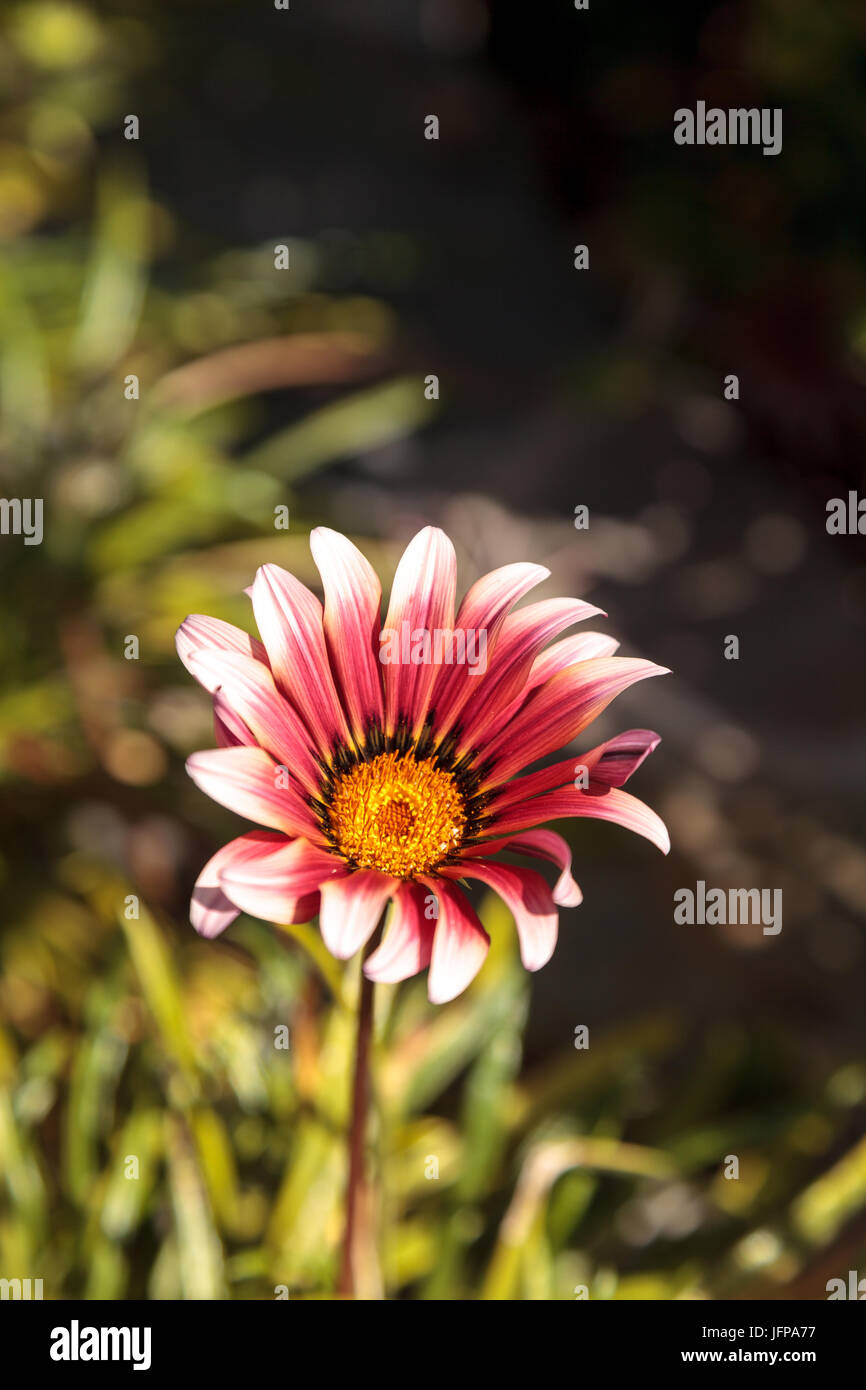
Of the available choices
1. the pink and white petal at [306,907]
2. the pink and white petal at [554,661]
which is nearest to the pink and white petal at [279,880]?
the pink and white petal at [306,907]

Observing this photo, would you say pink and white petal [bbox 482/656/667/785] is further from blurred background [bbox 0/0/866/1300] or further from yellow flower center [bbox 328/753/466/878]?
blurred background [bbox 0/0/866/1300]

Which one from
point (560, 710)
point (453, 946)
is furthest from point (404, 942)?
point (560, 710)

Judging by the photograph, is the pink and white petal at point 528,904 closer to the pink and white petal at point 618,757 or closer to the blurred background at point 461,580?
the pink and white petal at point 618,757

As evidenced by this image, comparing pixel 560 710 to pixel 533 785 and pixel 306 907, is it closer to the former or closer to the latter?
pixel 533 785

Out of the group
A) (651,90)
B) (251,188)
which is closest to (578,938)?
(651,90)

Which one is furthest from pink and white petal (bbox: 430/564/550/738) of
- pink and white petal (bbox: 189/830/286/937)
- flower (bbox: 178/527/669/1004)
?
pink and white petal (bbox: 189/830/286/937)

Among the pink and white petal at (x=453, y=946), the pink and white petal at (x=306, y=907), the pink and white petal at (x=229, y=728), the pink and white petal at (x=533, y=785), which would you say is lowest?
the pink and white petal at (x=453, y=946)

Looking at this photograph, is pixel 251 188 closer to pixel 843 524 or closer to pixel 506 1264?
pixel 843 524
